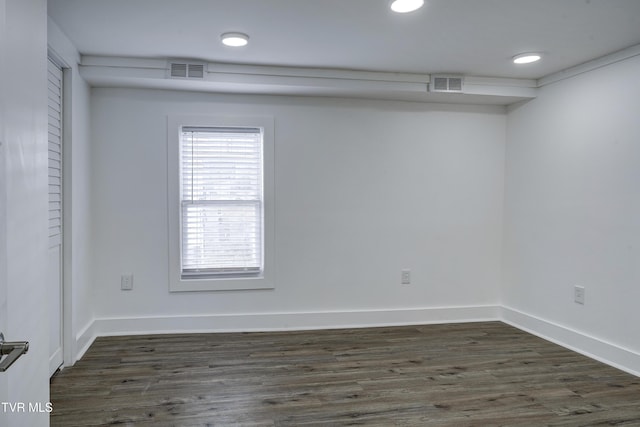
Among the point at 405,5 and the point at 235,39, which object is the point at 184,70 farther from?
the point at 405,5

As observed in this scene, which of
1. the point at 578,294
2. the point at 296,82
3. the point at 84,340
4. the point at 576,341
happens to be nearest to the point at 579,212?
the point at 578,294

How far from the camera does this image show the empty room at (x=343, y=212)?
8.12 ft

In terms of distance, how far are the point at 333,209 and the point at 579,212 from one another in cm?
200

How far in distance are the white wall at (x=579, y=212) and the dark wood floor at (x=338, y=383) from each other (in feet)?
0.94

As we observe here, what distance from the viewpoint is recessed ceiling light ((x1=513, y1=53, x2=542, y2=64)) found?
3080 mm

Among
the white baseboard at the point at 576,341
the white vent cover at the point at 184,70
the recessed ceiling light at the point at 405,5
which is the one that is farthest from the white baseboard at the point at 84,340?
the white baseboard at the point at 576,341

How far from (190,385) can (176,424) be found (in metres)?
0.46

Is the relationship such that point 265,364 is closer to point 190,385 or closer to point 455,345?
point 190,385

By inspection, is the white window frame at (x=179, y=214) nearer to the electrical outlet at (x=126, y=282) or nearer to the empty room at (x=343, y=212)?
the empty room at (x=343, y=212)

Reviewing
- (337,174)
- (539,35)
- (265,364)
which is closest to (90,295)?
(265,364)

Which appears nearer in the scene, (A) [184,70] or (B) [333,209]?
(A) [184,70]

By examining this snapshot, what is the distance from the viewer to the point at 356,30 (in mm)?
2641

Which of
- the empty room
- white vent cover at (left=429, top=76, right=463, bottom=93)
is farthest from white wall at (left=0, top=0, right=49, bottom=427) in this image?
white vent cover at (left=429, top=76, right=463, bottom=93)

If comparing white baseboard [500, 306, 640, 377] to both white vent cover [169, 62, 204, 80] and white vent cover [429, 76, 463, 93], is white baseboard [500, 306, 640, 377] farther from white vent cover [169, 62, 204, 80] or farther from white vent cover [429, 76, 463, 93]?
white vent cover [169, 62, 204, 80]
